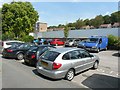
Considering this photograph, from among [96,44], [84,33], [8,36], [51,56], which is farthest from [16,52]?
[84,33]

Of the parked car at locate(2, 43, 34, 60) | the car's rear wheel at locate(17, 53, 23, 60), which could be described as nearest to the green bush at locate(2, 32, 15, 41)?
the parked car at locate(2, 43, 34, 60)

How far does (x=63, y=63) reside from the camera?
8305 millimetres

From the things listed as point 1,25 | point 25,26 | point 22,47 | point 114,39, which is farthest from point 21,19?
point 22,47

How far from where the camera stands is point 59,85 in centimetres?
759

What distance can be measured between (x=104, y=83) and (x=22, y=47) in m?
8.74

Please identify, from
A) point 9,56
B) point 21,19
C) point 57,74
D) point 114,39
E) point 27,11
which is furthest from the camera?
point 27,11

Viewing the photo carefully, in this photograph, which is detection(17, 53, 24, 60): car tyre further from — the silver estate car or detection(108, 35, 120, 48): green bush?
detection(108, 35, 120, 48): green bush

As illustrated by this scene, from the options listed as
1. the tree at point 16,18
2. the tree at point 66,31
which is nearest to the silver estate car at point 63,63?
the tree at point 16,18

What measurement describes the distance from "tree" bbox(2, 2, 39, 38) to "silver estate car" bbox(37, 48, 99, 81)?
2799cm

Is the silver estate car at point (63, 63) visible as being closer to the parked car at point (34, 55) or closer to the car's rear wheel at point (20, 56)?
the parked car at point (34, 55)

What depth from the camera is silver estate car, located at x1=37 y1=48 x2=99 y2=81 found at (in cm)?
819

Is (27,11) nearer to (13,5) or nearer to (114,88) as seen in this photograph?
(13,5)

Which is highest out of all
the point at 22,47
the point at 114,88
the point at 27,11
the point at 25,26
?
the point at 27,11

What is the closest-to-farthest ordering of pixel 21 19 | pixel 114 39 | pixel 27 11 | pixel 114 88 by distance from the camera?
pixel 114 88 < pixel 114 39 < pixel 21 19 < pixel 27 11
